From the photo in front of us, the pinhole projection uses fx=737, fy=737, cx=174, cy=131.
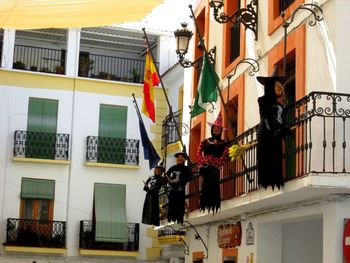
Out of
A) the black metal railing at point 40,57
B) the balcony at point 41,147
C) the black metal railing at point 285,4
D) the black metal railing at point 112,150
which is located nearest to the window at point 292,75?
the black metal railing at point 285,4

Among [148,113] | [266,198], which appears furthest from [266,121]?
[148,113]

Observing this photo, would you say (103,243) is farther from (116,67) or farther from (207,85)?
(207,85)

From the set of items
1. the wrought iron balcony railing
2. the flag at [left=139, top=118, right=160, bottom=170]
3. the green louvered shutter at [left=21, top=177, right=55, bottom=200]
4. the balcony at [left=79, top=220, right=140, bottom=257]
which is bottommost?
the balcony at [left=79, top=220, right=140, bottom=257]

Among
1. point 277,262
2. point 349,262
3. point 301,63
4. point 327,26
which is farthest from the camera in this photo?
point 277,262

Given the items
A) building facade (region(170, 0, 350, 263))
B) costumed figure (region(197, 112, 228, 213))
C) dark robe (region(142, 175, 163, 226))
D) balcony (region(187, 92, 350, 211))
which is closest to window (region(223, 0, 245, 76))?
building facade (region(170, 0, 350, 263))

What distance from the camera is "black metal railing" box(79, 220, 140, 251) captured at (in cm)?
2775

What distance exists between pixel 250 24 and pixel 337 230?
556cm

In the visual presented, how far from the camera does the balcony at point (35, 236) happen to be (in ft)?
89.2

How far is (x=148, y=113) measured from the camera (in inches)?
723

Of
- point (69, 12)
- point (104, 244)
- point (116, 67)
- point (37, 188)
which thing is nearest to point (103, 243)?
point (104, 244)

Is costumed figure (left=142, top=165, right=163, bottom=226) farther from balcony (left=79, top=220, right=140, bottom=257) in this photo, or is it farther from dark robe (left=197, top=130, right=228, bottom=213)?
balcony (left=79, top=220, right=140, bottom=257)

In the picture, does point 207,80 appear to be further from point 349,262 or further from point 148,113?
point 349,262

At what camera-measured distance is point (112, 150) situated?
28859 mm

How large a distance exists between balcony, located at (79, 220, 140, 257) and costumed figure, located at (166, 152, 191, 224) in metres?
11.9
